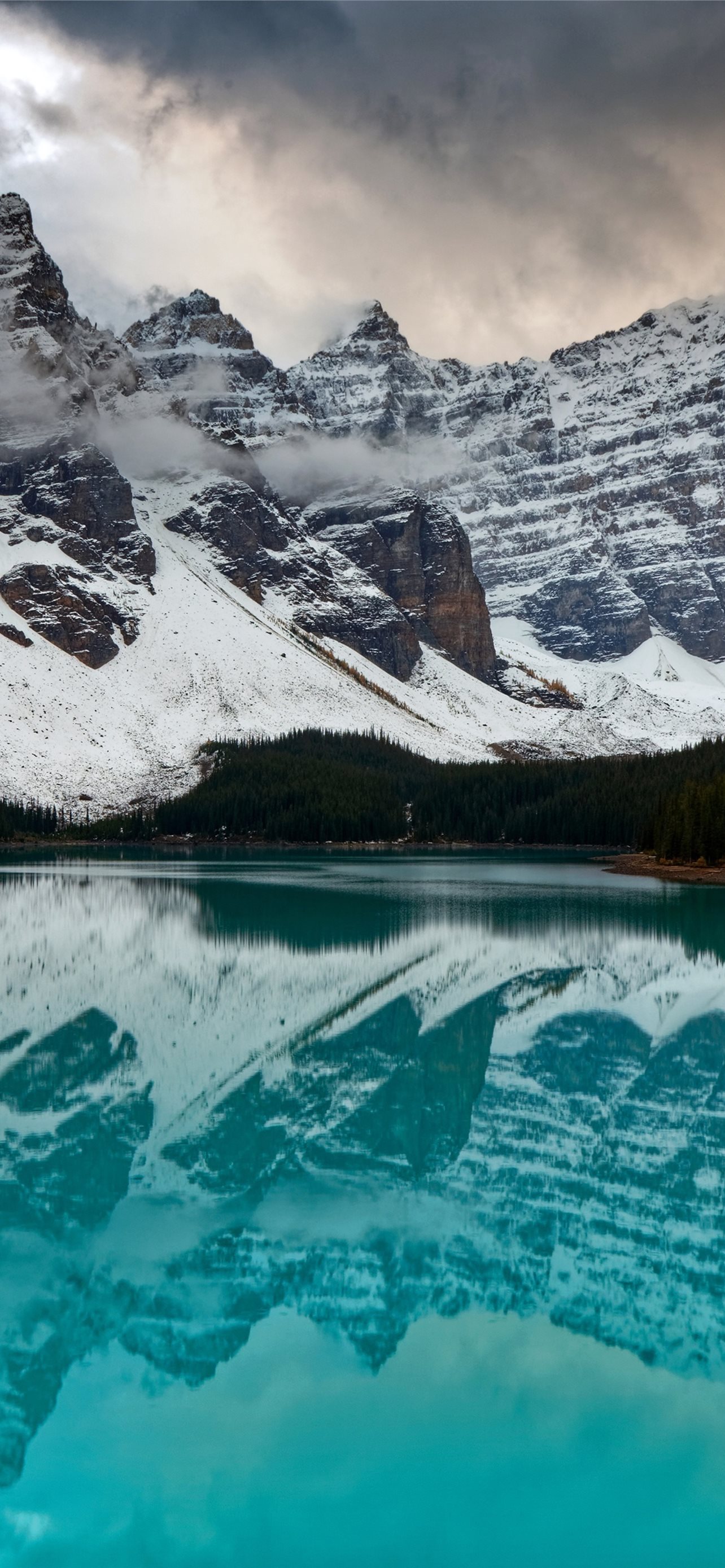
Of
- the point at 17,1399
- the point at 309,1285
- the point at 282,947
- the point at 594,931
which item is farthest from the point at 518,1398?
the point at 594,931

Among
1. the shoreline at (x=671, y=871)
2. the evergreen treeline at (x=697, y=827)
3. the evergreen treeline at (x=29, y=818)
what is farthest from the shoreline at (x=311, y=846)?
the evergreen treeline at (x=697, y=827)

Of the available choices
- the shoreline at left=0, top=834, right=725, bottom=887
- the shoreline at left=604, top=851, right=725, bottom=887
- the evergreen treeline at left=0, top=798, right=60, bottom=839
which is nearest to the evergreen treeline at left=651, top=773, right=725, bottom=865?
the shoreline at left=604, top=851, right=725, bottom=887

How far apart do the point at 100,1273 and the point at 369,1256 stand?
3223 mm

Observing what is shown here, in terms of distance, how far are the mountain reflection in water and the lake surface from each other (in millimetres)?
63

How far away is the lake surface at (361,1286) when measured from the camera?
31.8ft

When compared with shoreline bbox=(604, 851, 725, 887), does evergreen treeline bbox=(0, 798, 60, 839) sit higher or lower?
higher

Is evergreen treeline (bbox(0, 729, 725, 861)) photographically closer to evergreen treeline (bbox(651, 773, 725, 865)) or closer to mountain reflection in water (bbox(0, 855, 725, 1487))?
evergreen treeline (bbox(651, 773, 725, 865))

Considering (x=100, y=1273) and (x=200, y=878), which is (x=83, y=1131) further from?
(x=200, y=878)

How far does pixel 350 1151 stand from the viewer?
743 inches

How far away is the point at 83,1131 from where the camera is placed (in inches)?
778

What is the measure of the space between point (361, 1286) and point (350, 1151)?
535 centimetres

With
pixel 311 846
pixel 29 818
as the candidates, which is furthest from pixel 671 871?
pixel 29 818

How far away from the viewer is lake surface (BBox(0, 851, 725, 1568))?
31.8 ft

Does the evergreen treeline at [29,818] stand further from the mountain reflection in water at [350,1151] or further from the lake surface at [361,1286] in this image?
the lake surface at [361,1286]
